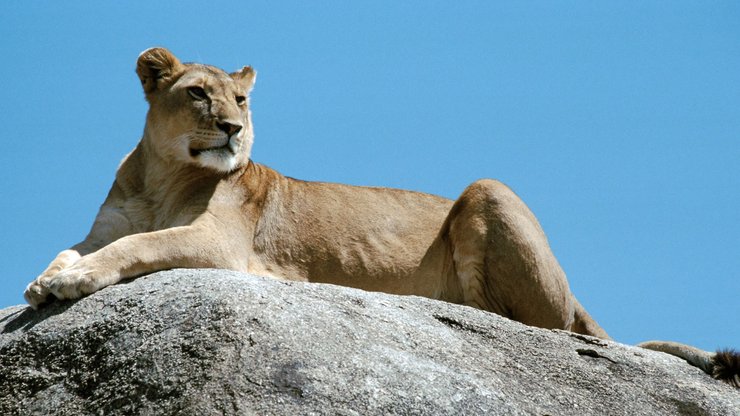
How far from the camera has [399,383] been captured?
6.20m

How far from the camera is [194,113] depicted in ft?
29.4

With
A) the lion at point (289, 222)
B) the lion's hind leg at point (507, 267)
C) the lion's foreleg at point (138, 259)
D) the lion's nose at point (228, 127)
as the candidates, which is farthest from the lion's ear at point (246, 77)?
the lion's hind leg at point (507, 267)

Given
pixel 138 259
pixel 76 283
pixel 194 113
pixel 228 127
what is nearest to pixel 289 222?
pixel 228 127

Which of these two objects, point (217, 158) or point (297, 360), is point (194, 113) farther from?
point (297, 360)

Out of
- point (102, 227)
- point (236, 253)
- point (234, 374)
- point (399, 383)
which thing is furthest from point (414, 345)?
point (102, 227)

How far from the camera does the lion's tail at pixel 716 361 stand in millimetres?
8180

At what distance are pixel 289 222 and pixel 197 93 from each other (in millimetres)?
1411

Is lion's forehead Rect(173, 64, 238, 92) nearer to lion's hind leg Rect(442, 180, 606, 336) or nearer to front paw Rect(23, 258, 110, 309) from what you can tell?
front paw Rect(23, 258, 110, 309)

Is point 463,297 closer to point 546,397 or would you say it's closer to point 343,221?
point 343,221

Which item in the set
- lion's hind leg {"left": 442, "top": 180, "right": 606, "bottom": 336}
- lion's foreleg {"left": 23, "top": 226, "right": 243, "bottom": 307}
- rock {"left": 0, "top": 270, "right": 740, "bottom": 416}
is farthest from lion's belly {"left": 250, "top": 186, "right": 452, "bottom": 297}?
rock {"left": 0, "top": 270, "right": 740, "bottom": 416}

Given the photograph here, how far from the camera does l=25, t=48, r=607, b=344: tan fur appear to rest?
352 inches

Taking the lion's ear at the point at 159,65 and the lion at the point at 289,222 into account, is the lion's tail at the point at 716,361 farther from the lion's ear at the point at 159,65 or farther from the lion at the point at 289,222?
the lion's ear at the point at 159,65

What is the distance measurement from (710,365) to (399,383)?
3.27 meters

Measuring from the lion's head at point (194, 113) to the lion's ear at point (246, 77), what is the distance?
0.32 meters
